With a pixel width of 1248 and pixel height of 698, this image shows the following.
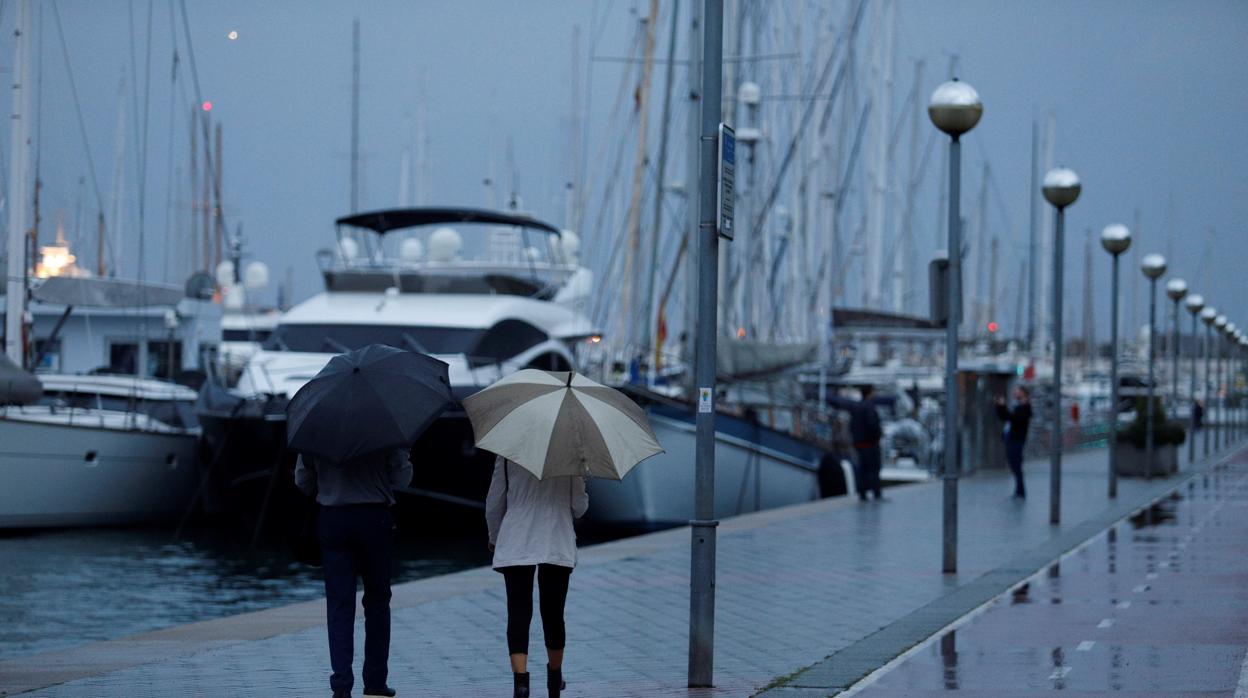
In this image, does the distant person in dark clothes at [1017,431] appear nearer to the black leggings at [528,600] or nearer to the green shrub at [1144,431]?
the green shrub at [1144,431]

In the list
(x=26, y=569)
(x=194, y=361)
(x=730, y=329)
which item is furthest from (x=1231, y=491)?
(x=194, y=361)

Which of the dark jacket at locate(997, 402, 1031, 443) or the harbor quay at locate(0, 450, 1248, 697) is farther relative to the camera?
the dark jacket at locate(997, 402, 1031, 443)

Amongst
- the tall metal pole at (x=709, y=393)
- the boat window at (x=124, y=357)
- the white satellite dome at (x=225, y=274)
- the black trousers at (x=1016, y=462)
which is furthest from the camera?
the white satellite dome at (x=225, y=274)

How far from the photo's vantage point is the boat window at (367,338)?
1032 inches

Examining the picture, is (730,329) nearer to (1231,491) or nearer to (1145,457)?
(1145,457)

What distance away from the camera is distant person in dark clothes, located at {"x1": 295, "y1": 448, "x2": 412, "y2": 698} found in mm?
8141

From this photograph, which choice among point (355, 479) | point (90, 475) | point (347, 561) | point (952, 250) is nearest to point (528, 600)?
point (347, 561)

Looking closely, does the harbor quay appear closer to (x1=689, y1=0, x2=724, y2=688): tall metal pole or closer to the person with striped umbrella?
(x1=689, y1=0, x2=724, y2=688): tall metal pole

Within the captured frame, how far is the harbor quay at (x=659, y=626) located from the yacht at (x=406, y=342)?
22.6ft

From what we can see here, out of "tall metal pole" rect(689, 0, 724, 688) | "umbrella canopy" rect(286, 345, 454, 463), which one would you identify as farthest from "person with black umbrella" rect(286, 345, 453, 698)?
"tall metal pole" rect(689, 0, 724, 688)

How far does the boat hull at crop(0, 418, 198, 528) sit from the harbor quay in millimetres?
11121

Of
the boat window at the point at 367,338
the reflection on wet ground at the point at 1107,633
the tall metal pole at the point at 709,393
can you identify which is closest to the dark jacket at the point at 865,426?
the boat window at the point at 367,338

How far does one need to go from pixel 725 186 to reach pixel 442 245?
80.4 feet

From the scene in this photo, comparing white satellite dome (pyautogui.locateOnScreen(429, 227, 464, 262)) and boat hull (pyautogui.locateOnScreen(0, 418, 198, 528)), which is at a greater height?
white satellite dome (pyautogui.locateOnScreen(429, 227, 464, 262))
